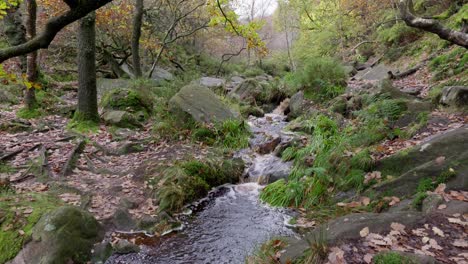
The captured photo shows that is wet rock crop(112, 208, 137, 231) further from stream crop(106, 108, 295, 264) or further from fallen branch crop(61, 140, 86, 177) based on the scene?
fallen branch crop(61, 140, 86, 177)

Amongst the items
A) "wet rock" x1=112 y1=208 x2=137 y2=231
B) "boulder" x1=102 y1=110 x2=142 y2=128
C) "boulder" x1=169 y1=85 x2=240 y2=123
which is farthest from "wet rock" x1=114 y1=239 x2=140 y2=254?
"boulder" x1=102 y1=110 x2=142 y2=128

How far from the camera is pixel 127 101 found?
980 centimetres

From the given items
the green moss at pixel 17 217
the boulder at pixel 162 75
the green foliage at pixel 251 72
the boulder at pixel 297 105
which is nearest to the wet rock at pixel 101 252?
the green moss at pixel 17 217

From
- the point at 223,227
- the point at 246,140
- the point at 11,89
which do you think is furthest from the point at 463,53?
the point at 11,89

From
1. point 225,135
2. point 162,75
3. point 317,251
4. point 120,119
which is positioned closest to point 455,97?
point 317,251

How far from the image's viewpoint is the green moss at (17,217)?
419 centimetres

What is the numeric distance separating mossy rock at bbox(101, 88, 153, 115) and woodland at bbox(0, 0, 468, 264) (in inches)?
1.5

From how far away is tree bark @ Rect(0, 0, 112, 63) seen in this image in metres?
3.18

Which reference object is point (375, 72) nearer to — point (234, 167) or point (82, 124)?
point (234, 167)

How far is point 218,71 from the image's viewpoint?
2242 cm

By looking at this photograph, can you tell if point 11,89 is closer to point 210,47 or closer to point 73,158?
point 73,158

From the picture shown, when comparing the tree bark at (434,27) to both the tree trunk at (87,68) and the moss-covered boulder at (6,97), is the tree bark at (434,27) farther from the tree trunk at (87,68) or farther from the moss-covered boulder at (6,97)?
the moss-covered boulder at (6,97)

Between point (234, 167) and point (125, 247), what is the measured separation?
324 centimetres

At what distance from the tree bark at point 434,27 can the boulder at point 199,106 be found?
17.5ft
